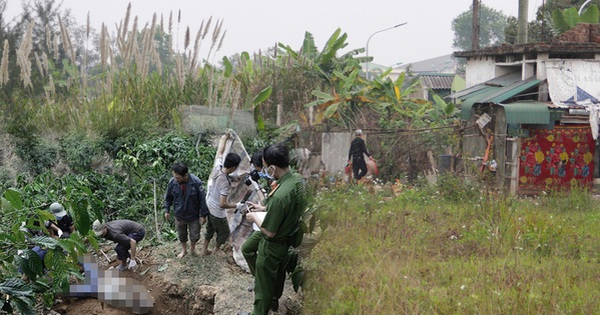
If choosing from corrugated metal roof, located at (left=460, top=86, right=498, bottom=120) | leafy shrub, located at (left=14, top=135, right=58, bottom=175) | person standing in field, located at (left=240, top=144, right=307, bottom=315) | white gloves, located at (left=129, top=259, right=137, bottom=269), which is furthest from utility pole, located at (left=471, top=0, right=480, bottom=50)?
person standing in field, located at (left=240, top=144, right=307, bottom=315)

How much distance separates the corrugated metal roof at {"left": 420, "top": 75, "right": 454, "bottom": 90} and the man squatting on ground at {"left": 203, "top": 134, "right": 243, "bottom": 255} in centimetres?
2435

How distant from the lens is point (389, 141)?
568 inches

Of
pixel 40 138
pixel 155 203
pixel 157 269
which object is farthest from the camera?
pixel 40 138

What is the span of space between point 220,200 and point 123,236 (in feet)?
4.00

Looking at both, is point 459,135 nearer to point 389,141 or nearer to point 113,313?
point 389,141

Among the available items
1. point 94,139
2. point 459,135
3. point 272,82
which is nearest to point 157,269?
point 94,139

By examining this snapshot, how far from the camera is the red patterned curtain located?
46.4 ft

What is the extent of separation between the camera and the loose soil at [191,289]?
6530mm

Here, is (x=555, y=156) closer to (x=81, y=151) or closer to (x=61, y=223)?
(x=81, y=151)

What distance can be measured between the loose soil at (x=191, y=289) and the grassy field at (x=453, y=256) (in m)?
0.76

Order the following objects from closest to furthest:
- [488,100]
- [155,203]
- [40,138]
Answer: [155,203]
[40,138]
[488,100]

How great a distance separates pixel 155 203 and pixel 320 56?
6.91 meters

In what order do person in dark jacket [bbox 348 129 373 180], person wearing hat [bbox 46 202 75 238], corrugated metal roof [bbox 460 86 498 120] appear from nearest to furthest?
person wearing hat [bbox 46 202 75 238], person in dark jacket [bbox 348 129 373 180], corrugated metal roof [bbox 460 86 498 120]

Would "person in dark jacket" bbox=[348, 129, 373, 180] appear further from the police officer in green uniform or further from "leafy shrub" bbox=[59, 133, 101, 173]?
the police officer in green uniform
